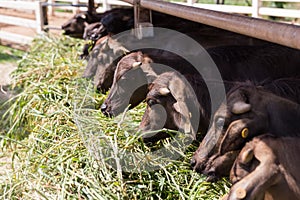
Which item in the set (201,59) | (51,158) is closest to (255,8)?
(201,59)

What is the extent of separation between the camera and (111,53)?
199 inches

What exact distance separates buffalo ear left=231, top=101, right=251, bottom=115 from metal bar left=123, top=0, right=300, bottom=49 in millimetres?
302

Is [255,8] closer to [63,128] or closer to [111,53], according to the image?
[111,53]

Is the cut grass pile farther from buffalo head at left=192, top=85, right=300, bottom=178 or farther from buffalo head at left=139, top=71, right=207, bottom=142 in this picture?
buffalo head at left=192, top=85, right=300, bottom=178

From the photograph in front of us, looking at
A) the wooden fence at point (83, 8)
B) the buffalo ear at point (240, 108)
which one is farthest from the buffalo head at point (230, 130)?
the wooden fence at point (83, 8)

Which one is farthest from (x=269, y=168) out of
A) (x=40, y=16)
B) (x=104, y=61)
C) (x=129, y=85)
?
(x=40, y=16)

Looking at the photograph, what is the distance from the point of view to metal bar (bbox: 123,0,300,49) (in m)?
1.95

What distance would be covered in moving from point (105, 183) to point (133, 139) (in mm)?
411

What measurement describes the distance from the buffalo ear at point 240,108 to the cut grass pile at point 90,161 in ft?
2.68

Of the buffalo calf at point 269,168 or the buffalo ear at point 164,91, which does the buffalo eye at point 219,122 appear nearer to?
the buffalo calf at point 269,168

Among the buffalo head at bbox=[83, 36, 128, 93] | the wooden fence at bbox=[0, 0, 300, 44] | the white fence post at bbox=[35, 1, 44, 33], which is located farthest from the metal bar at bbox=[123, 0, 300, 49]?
the white fence post at bbox=[35, 1, 44, 33]

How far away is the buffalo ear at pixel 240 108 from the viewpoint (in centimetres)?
230

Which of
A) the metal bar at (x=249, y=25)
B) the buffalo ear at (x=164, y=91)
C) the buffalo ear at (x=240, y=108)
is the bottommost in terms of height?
the buffalo ear at (x=164, y=91)

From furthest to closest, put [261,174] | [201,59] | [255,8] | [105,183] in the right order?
[255,8], [201,59], [105,183], [261,174]
